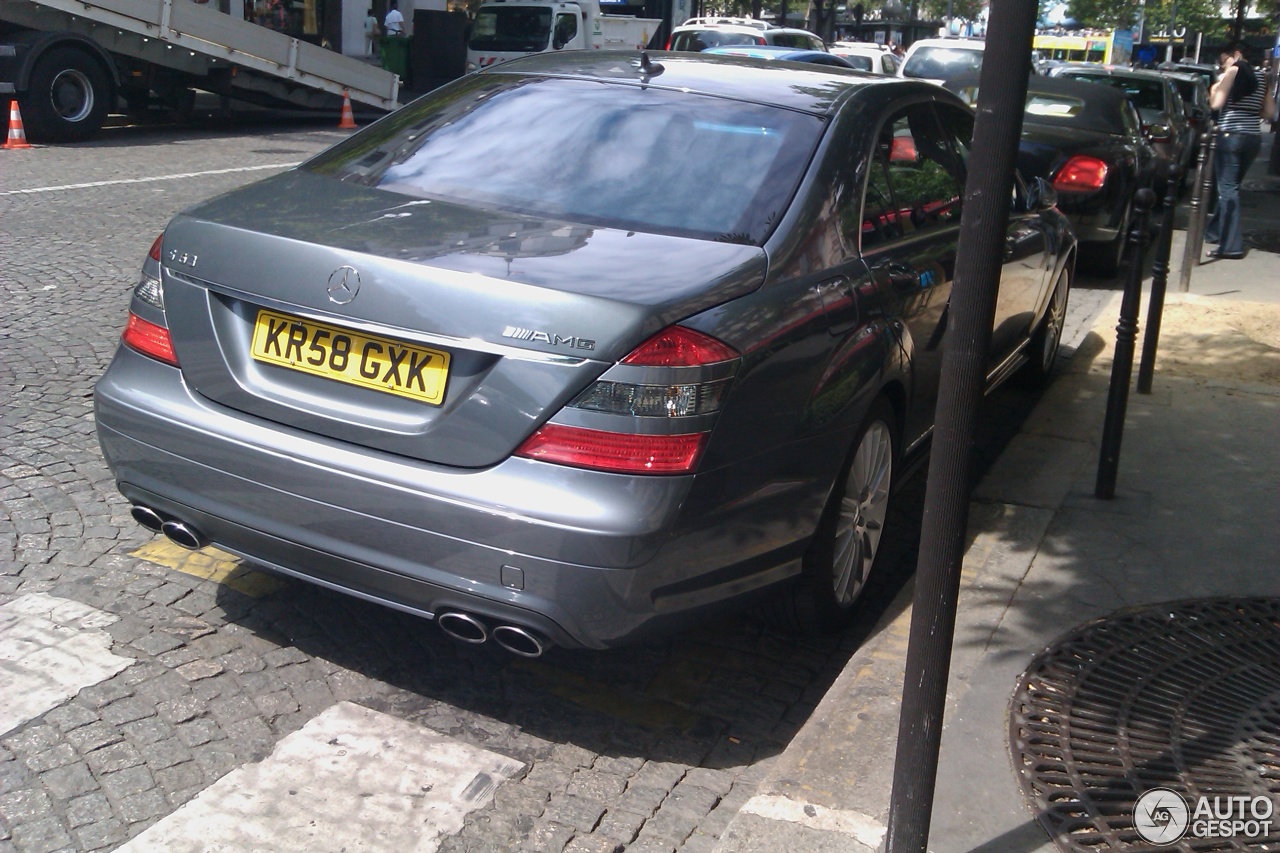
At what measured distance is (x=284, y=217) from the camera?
3490 millimetres

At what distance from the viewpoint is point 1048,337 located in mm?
6770

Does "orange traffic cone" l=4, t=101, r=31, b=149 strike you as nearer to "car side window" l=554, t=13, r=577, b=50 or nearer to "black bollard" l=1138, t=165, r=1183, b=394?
"black bollard" l=1138, t=165, r=1183, b=394

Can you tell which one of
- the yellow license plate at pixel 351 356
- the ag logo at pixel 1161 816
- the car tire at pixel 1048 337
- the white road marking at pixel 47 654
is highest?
the yellow license plate at pixel 351 356

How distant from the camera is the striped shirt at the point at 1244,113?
11.0 meters

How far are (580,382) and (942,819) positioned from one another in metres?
1.26

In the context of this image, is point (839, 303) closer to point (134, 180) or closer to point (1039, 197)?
point (1039, 197)

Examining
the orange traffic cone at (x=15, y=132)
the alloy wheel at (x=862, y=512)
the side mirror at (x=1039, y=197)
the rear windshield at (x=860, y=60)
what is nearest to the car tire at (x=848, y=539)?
the alloy wheel at (x=862, y=512)

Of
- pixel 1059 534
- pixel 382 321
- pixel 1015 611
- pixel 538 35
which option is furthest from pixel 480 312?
pixel 538 35

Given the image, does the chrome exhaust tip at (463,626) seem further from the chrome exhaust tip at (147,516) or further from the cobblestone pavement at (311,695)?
the chrome exhaust tip at (147,516)

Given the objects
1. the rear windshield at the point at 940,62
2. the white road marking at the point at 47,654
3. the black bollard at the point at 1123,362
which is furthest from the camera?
the rear windshield at the point at 940,62

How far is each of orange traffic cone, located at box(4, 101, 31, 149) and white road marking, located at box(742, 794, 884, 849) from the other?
13733 mm

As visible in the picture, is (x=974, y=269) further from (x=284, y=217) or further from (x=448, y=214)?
(x=284, y=217)

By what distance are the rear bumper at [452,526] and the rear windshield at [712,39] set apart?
22678 mm

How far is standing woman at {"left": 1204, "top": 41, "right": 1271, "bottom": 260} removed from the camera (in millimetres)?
10922
